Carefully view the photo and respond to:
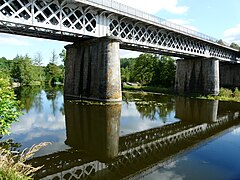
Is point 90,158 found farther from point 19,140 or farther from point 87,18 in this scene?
point 87,18

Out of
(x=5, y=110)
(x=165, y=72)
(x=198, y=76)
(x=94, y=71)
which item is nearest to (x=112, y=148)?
(x=5, y=110)

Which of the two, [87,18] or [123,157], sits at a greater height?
[87,18]

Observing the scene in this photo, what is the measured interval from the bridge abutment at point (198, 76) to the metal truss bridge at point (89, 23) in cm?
593

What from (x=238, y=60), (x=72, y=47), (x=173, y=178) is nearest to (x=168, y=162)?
(x=173, y=178)

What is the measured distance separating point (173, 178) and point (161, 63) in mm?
67016

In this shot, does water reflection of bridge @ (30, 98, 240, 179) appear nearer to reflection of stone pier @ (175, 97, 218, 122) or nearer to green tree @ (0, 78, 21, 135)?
green tree @ (0, 78, 21, 135)

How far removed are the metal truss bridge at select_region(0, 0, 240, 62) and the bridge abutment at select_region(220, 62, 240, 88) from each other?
26.4 meters

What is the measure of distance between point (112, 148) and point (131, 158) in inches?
54.9

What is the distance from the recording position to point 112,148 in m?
10.5

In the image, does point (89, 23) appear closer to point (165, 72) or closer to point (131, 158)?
point (131, 158)

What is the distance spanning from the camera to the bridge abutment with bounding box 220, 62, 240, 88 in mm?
65519

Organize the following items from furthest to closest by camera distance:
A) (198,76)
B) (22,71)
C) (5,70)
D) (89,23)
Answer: (22,71) → (5,70) → (198,76) → (89,23)

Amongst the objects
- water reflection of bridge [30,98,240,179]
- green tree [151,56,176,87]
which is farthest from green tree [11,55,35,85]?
water reflection of bridge [30,98,240,179]

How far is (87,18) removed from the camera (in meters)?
Result: 28.4
